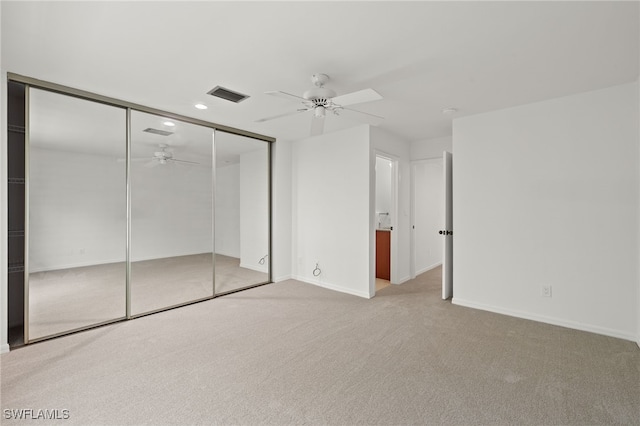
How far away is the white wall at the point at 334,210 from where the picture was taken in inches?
167

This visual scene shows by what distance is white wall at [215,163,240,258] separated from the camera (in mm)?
4211

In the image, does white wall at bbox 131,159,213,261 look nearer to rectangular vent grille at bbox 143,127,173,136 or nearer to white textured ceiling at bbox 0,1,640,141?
rectangular vent grille at bbox 143,127,173,136

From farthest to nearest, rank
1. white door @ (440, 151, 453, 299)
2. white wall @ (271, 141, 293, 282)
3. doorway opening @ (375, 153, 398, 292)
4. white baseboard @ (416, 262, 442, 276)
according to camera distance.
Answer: white baseboard @ (416, 262, 442, 276), white wall @ (271, 141, 293, 282), doorway opening @ (375, 153, 398, 292), white door @ (440, 151, 453, 299)

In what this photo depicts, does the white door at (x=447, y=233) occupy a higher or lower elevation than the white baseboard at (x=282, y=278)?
higher

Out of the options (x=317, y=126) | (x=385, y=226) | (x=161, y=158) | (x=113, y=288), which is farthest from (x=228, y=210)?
(x=385, y=226)

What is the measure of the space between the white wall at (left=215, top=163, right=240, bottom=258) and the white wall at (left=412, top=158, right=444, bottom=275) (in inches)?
121

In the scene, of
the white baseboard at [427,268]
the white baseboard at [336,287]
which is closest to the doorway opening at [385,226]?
the white baseboard at [336,287]

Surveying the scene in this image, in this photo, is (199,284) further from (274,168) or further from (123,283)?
(274,168)

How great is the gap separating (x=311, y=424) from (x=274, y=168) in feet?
12.9

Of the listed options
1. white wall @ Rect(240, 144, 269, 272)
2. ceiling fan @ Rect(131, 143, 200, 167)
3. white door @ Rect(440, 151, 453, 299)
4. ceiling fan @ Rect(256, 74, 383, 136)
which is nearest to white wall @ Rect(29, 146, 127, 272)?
ceiling fan @ Rect(131, 143, 200, 167)

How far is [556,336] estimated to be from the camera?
114 inches

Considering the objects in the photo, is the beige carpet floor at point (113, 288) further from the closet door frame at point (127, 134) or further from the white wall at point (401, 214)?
the white wall at point (401, 214)

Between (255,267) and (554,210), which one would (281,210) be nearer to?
(255,267)

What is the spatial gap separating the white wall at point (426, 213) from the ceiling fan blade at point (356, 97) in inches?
119
